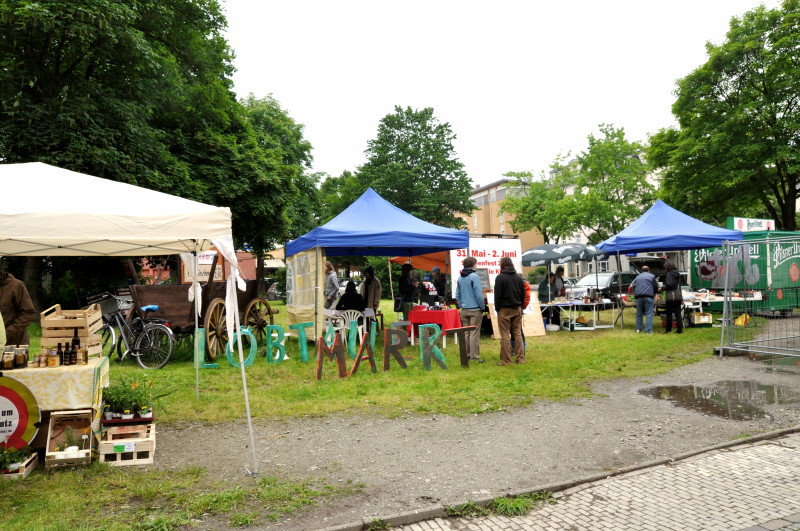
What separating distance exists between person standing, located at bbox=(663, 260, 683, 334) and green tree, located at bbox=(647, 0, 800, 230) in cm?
1216

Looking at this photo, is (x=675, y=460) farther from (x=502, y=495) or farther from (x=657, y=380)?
(x=657, y=380)

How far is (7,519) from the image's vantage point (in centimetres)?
354

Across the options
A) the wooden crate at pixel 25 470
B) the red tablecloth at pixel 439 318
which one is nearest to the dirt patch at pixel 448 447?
the wooden crate at pixel 25 470

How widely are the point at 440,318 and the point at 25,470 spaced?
7.78 m

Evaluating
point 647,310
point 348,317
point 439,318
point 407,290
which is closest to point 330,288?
point 348,317

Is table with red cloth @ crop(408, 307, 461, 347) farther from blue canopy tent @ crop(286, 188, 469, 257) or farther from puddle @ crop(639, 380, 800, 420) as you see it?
puddle @ crop(639, 380, 800, 420)

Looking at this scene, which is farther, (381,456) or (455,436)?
(455,436)

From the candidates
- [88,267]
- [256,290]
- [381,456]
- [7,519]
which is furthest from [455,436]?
[88,267]

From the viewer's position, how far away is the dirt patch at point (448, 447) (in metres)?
4.02

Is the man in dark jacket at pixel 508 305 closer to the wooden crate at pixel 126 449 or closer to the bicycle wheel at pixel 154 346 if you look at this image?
the bicycle wheel at pixel 154 346

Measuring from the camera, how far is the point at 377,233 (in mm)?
10594

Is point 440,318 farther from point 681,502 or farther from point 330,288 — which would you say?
point 681,502

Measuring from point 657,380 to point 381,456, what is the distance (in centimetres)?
504

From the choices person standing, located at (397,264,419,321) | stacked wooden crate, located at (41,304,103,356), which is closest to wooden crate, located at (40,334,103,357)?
stacked wooden crate, located at (41,304,103,356)
